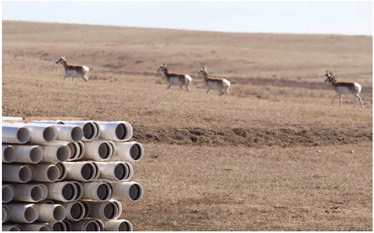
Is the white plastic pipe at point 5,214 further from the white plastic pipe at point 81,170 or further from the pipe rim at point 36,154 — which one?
the white plastic pipe at point 81,170

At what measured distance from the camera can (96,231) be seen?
39.3ft

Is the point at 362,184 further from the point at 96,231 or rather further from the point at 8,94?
the point at 8,94

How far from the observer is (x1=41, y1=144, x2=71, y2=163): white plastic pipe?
37.3ft

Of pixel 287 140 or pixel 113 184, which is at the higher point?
pixel 287 140

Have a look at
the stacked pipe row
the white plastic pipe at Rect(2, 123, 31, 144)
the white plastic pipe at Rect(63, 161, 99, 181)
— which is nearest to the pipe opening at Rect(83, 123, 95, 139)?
the stacked pipe row

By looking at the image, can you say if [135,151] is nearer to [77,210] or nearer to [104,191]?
[104,191]

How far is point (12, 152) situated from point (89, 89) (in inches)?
773

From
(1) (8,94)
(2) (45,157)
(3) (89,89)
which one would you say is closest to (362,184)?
(2) (45,157)

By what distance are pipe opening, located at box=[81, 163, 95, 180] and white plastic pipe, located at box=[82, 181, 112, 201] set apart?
97mm

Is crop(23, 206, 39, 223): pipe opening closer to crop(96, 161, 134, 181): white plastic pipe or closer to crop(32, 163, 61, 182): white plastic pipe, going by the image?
crop(32, 163, 61, 182): white plastic pipe

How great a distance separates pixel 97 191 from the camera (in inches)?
467

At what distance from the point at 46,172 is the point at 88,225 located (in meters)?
0.93

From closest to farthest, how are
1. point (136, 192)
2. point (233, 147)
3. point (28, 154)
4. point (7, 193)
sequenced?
point (28, 154)
point (7, 193)
point (136, 192)
point (233, 147)

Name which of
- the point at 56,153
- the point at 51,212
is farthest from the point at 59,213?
the point at 56,153
